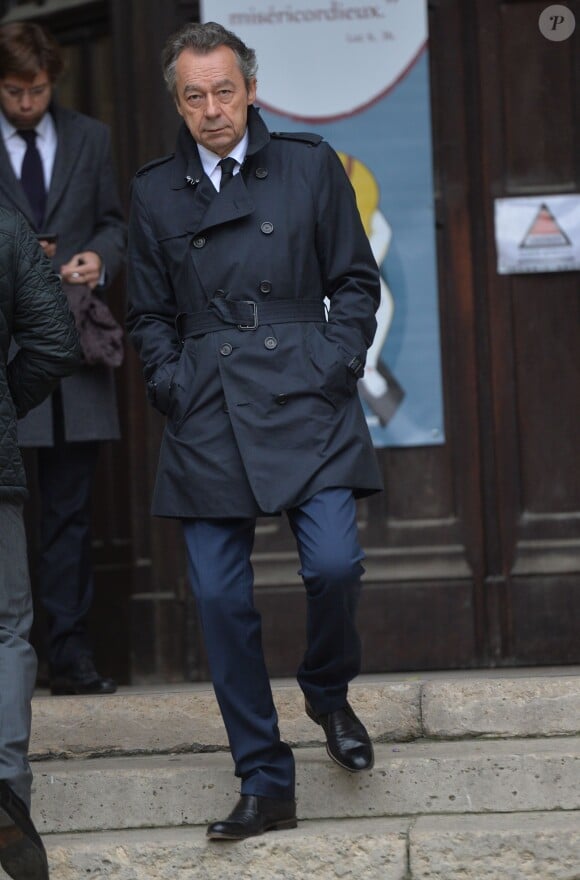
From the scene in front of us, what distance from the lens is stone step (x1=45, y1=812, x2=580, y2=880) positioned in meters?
4.50

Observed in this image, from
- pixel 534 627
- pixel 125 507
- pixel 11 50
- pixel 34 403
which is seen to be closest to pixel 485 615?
pixel 534 627

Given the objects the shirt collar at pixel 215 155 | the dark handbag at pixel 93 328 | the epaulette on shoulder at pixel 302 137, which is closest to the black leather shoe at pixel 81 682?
the dark handbag at pixel 93 328

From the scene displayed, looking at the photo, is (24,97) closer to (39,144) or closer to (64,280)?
(39,144)

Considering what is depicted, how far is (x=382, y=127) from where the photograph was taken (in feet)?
20.4

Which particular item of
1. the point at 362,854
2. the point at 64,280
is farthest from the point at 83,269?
the point at 362,854

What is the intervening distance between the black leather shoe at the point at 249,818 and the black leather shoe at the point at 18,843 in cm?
55

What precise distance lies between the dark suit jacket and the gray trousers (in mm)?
1246

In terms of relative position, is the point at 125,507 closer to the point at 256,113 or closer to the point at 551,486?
the point at 551,486

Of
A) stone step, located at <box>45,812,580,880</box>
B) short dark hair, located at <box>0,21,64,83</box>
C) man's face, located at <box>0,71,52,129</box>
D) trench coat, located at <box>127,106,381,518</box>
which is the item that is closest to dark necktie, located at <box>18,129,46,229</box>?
man's face, located at <box>0,71,52,129</box>

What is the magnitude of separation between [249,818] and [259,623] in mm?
506

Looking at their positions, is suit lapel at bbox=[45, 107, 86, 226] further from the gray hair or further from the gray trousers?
the gray trousers

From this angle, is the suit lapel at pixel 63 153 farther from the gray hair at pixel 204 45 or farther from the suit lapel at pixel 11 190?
the gray hair at pixel 204 45

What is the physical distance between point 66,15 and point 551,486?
269 centimetres

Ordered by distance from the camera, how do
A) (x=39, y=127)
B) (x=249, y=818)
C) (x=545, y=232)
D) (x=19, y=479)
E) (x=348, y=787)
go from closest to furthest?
(x=19, y=479), (x=249, y=818), (x=348, y=787), (x=39, y=127), (x=545, y=232)
